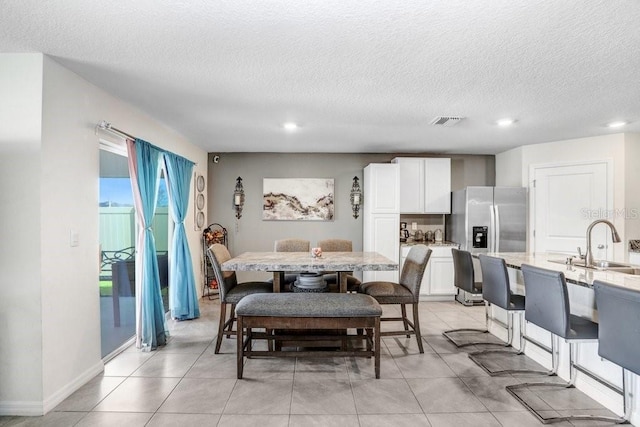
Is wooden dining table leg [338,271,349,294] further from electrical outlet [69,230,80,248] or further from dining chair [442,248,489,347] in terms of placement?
electrical outlet [69,230,80,248]

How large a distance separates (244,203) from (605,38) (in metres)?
4.88

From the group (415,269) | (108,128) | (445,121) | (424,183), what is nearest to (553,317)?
(415,269)

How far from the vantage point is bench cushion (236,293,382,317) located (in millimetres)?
2774

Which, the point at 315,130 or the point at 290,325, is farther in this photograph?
the point at 315,130

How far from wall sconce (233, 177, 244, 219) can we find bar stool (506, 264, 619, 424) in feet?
14.0

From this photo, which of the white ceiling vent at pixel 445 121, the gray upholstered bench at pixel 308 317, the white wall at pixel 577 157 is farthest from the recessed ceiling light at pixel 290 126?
the white wall at pixel 577 157

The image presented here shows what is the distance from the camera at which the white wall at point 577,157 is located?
4.43 m

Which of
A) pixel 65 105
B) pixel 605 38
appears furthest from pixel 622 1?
pixel 65 105

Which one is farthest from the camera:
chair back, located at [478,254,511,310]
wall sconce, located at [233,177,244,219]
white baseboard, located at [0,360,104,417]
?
wall sconce, located at [233,177,244,219]

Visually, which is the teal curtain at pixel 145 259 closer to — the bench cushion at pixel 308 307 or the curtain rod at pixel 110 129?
the curtain rod at pixel 110 129

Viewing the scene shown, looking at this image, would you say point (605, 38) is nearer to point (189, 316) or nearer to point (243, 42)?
point (243, 42)

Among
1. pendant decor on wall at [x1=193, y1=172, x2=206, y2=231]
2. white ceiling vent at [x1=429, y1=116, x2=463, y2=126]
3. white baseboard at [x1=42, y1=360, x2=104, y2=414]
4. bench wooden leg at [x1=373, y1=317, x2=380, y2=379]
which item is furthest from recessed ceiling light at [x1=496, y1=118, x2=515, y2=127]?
white baseboard at [x1=42, y1=360, x2=104, y2=414]

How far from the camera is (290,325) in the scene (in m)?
2.79

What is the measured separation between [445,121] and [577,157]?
7.43ft
